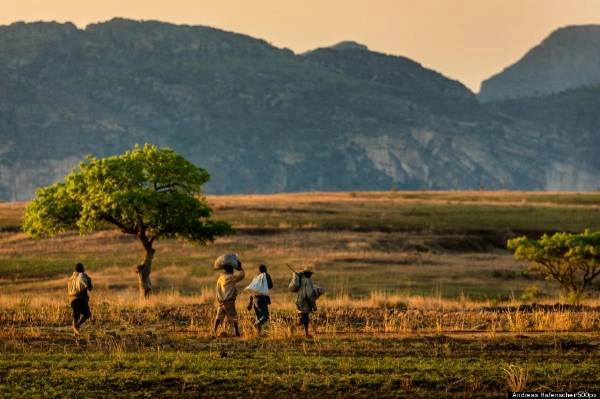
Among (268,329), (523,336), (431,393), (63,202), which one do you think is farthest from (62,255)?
(431,393)

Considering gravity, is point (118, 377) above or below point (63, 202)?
below

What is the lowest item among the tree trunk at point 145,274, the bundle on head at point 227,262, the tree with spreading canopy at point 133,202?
the tree trunk at point 145,274

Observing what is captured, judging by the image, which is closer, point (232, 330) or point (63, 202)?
point (232, 330)

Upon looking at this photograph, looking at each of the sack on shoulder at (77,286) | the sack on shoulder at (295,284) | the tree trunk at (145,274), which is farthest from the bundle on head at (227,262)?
the tree trunk at (145,274)

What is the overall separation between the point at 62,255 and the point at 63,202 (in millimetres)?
25552

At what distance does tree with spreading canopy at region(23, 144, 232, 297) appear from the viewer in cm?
4309

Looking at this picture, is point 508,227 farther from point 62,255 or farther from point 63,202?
point 63,202

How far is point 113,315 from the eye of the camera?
34.2 m

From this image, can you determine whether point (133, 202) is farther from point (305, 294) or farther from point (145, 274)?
point (305, 294)

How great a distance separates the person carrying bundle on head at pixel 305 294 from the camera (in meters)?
28.0

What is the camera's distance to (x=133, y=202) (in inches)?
1672

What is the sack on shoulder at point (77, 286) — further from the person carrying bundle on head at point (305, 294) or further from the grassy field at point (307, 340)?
the person carrying bundle on head at point (305, 294)

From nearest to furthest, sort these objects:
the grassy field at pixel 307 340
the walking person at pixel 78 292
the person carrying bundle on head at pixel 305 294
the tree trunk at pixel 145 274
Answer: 1. the grassy field at pixel 307 340
2. the person carrying bundle on head at pixel 305 294
3. the walking person at pixel 78 292
4. the tree trunk at pixel 145 274

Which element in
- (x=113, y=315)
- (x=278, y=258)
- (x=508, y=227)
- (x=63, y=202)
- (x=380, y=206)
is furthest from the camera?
(x=380, y=206)
